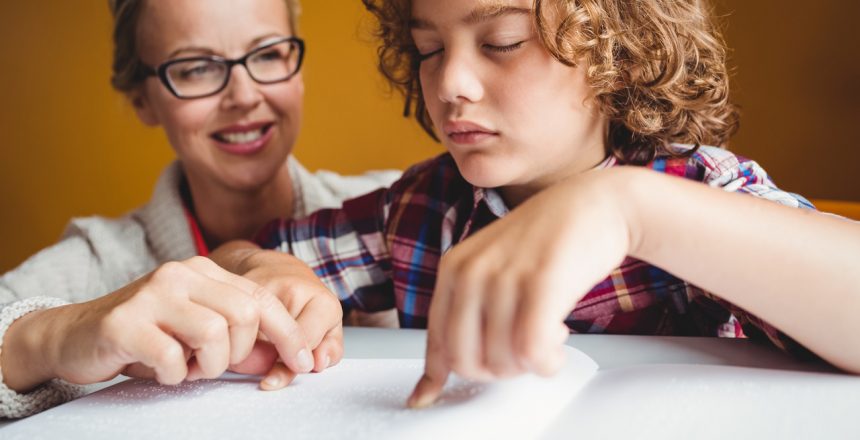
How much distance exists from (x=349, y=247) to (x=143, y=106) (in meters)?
0.52

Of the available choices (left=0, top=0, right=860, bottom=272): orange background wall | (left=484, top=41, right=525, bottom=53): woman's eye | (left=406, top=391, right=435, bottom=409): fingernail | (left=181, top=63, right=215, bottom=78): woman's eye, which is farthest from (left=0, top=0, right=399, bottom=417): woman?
(left=0, top=0, right=860, bottom=272): orange background wall

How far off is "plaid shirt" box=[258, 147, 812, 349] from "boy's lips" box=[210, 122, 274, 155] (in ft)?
0.64

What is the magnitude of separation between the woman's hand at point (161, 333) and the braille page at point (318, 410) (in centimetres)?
2

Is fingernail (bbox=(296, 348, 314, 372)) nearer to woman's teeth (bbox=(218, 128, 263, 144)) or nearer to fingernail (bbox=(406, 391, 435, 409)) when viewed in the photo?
fingernail (bbox=(406, 391, 435, 409))

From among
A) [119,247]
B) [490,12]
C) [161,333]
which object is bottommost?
[119,247]

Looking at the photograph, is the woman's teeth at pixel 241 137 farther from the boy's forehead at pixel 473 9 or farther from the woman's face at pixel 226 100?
the boy's forehead at pixel 473 9

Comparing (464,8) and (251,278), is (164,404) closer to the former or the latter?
→ (251,278)

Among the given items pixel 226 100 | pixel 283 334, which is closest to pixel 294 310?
pixel 283 334

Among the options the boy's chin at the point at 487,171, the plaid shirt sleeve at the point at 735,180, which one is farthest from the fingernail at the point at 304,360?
the plaid shirt sleeve at the point at 735,180

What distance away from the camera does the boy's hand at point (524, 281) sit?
40 centimetres

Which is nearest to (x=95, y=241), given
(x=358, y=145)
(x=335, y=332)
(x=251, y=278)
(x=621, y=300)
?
(x=251, y=278)

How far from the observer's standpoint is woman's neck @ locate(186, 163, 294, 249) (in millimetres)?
1181

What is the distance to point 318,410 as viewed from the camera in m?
0.49

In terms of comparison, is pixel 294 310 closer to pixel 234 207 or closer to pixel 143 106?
pixel 234 207
